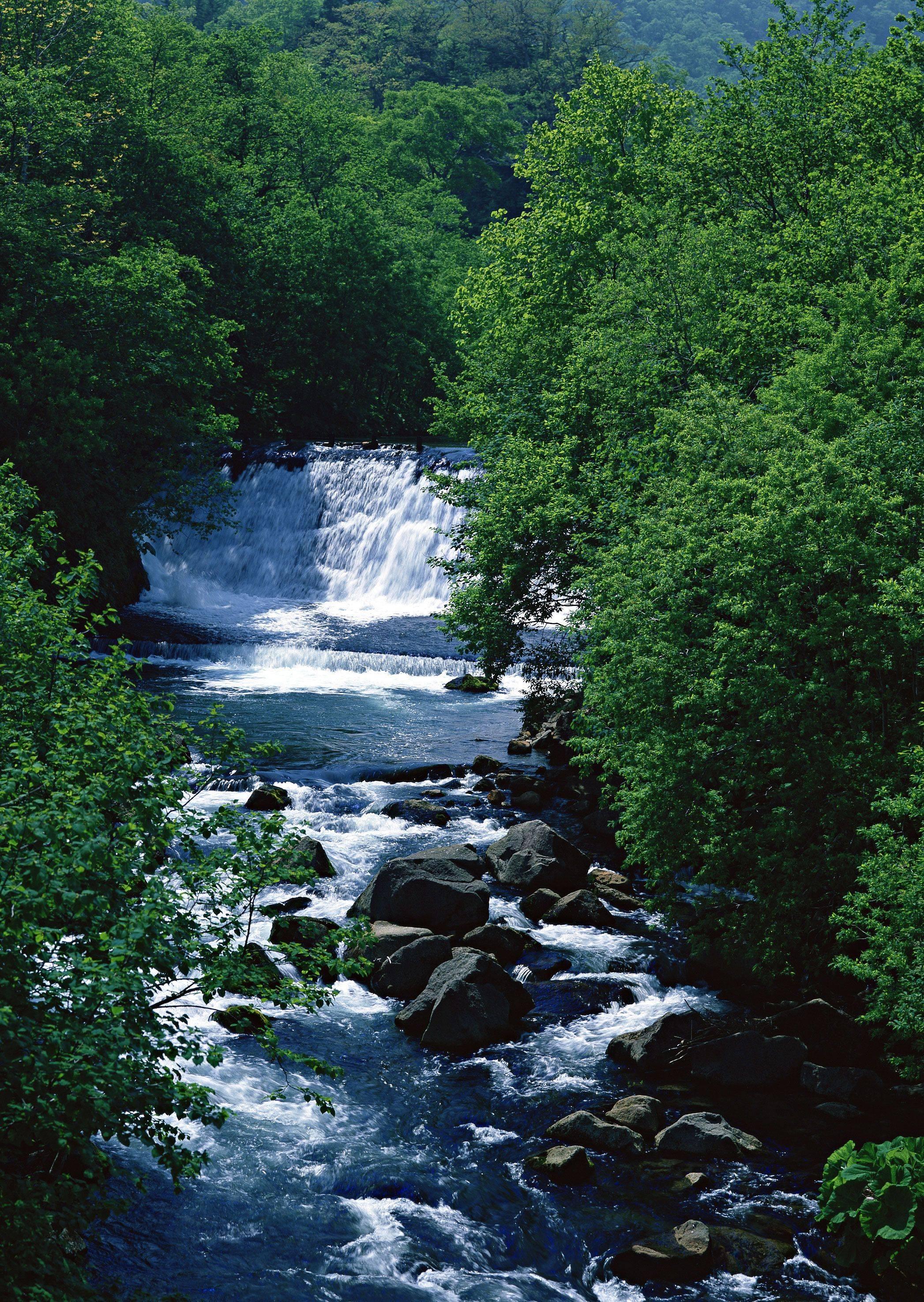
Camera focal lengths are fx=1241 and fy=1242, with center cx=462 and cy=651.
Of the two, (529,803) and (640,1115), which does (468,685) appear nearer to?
(529,803)

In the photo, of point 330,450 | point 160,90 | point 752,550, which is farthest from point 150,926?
point 160,90

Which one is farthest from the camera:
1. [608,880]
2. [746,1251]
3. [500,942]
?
[608,880]

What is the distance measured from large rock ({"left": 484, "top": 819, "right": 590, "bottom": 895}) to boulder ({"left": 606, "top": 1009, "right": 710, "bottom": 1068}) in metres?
4.67

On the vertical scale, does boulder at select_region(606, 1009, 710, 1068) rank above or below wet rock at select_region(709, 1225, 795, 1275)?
above

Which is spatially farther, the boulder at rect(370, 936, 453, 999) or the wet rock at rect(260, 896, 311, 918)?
the wet rock at rect(260, 896, 311, 918)

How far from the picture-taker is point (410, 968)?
17.8m

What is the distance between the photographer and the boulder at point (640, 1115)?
14297mm

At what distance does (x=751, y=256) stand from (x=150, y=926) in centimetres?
2112

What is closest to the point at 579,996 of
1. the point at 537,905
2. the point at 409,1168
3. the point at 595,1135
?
the point at 537,905

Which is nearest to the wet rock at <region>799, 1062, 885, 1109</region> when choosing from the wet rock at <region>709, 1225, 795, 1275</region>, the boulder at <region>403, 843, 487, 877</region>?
the wet rock at <region>709, 1225, 795, 1275</region>

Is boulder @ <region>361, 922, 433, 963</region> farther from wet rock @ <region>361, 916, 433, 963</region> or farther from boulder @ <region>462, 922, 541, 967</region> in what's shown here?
boulder @ <region>462, 922, 541, 967</region>

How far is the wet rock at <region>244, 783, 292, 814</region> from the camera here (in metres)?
24.3

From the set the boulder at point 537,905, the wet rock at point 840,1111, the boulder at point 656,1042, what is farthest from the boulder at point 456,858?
the wet rock at point 840,1111

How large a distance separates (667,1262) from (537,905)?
860cm
